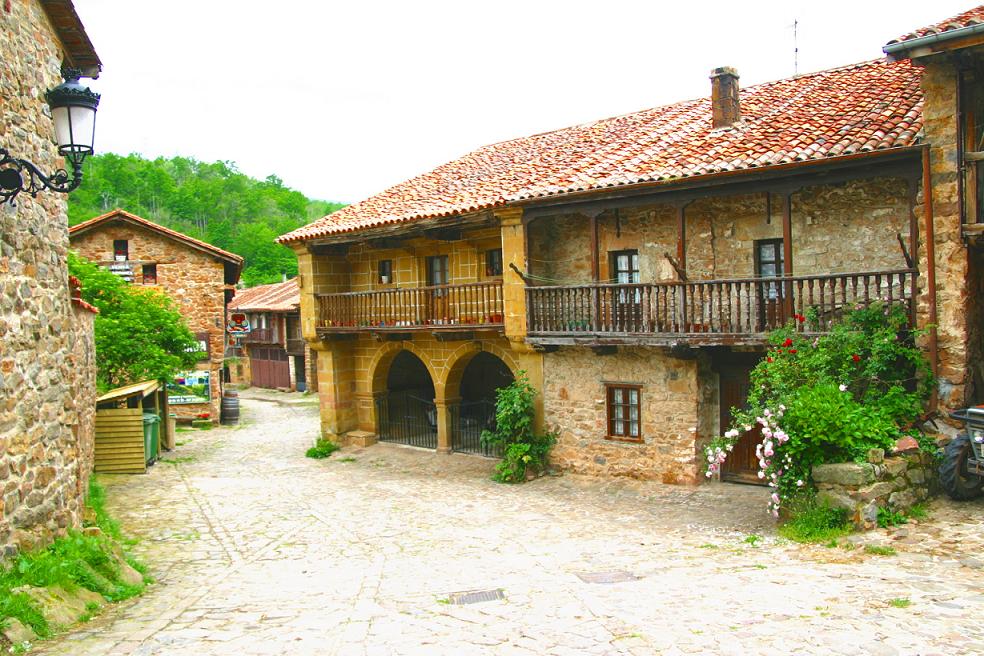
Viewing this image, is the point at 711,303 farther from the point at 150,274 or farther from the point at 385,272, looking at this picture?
the point at 150,274

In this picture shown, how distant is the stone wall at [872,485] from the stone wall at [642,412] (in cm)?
410

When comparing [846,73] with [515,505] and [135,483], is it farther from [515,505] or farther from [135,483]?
[135,483]

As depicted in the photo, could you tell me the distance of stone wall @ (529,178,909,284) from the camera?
11680 millimetres

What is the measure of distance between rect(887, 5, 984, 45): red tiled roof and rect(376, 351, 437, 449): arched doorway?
43.0 ft

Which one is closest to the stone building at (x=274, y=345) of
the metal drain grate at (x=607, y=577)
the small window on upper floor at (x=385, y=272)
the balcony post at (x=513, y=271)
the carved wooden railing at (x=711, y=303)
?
the small window on upper floor at (x=385, y=272)

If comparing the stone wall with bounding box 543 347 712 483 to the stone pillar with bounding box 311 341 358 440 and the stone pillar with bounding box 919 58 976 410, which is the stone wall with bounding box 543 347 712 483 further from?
the stone pillar with bounding box 311 341 358 440

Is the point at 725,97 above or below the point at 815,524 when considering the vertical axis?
above

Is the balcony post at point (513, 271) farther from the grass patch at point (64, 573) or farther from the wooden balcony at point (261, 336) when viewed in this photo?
the wooden balcony at point (261, 336)

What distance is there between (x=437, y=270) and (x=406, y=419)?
4.41 metres

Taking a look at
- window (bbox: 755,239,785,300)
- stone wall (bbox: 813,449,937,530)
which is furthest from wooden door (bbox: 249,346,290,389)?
stone wall (bbox: 813,449,937,530)

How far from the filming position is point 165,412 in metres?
20.6

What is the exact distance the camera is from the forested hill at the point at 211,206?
55656 mm

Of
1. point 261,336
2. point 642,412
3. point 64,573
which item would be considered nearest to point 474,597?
point 64,573

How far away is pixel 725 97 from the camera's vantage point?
46.9ft
